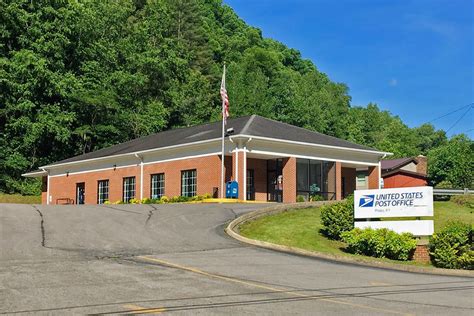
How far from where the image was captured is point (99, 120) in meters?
54.5

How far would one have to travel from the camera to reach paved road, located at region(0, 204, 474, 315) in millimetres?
8617

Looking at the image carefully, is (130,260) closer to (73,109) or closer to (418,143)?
(73,109)

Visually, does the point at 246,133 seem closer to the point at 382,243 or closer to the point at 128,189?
the point at 128,189

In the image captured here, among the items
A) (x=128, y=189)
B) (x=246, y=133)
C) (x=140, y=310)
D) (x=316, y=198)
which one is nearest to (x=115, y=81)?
(x=128, y=189)

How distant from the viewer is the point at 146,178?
35.3 meters

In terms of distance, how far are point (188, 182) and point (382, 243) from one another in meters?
17.4

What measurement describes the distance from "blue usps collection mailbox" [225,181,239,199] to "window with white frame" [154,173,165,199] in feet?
20.6

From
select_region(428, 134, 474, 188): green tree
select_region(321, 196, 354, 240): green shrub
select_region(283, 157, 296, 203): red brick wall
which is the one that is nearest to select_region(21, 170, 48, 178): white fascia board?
select_region(283, 157, 296, 203): red brick wall

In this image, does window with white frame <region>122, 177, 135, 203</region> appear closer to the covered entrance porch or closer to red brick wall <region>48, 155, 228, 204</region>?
red brick wall <region>48, 155, 228, 204</region>

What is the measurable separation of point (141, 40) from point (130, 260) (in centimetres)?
5249

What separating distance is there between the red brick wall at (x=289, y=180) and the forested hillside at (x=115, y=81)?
2503 cm

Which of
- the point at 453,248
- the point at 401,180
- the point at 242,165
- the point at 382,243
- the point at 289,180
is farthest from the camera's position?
the point at 401,180

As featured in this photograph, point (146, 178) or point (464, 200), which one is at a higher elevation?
point (146, 178)

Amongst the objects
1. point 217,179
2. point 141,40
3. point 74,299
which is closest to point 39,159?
point 141,40
